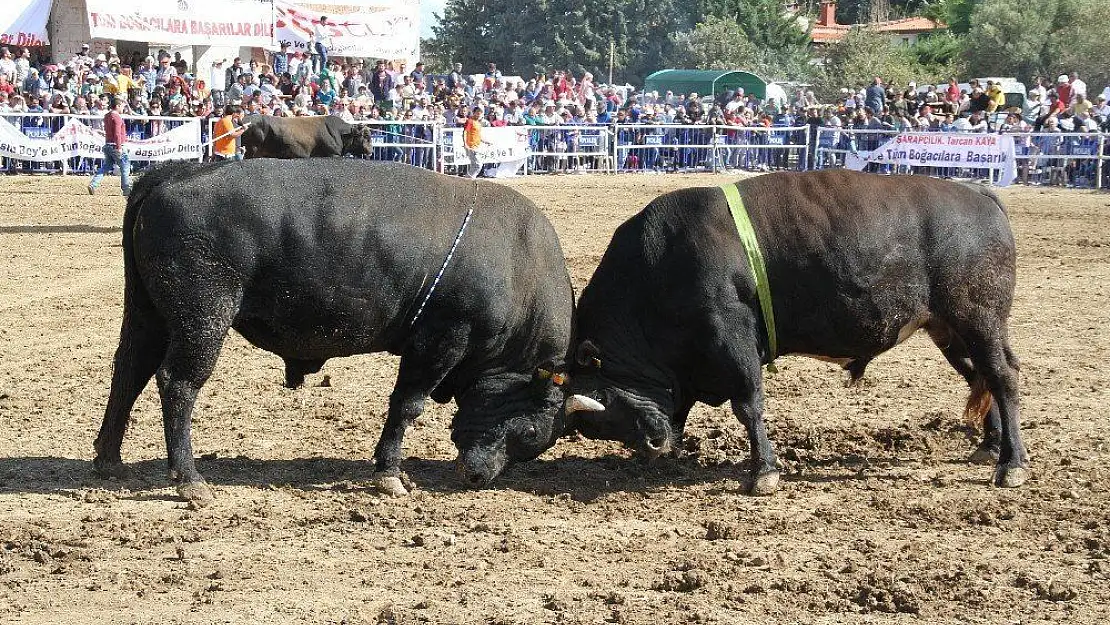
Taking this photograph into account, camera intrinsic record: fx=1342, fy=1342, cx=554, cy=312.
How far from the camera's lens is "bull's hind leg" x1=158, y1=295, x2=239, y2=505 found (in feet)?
21.3

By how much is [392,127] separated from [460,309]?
69.3 ft

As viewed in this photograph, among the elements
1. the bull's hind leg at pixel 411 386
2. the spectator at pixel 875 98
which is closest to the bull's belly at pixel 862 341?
the bull's hind leg at pixel 411 386

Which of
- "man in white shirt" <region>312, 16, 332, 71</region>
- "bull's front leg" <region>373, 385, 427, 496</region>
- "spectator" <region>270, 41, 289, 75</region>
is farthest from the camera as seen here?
"man in white shirt" <region>312, 16, 332, 71</region>

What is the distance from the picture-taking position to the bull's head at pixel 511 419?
23.0ft

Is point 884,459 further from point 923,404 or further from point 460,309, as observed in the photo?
point 460,309

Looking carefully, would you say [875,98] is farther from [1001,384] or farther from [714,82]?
[1001,384]

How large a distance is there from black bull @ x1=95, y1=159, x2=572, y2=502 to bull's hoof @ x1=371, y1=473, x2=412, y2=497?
12 millimetres

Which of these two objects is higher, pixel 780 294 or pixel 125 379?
pixel 780 294

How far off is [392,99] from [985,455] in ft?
87.0

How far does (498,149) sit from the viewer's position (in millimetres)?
28516

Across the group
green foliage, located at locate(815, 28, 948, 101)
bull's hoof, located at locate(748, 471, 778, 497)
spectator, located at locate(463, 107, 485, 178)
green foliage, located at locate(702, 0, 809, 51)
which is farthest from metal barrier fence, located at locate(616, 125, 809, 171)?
green foliage, located at locate(702, 0, 809, 51)

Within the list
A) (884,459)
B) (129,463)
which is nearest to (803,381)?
(884,459)

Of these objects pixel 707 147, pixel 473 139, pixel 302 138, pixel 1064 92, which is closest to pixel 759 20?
pixel 1064 92

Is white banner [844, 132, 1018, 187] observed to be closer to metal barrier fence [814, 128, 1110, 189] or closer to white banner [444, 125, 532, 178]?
metal barrier fence [814, 128, 1110, 189]
